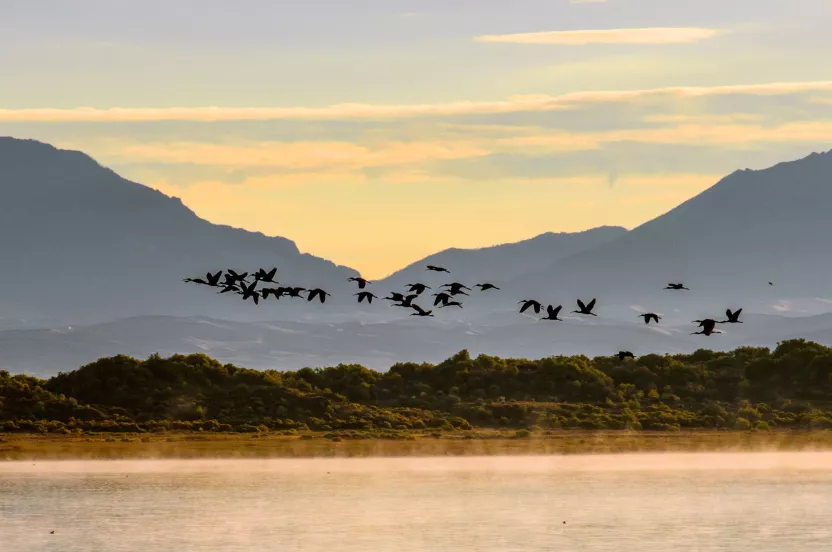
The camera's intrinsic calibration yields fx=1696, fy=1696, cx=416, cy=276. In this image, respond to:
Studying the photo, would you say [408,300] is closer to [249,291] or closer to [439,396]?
[249,291]

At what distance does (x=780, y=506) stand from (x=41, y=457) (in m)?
36.1

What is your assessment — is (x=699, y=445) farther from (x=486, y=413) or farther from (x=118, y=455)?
Result: (x=118, y=455)

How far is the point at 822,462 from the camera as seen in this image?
76562 millimetres

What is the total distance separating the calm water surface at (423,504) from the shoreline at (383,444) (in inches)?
139

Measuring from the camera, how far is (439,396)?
338 ft

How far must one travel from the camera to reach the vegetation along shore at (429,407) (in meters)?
85.6

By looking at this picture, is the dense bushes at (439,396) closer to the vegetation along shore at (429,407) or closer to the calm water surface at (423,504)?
the vegetation along shore at (429,407)

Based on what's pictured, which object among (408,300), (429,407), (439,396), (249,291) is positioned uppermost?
(249,291)

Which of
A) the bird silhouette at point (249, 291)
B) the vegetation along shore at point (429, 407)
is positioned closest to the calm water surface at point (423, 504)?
the bird silhouette at point (249, 291)

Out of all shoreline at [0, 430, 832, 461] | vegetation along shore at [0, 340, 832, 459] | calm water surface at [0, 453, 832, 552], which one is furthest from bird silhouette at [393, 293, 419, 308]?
vegetation along shore at [0, 340, 832, 459]

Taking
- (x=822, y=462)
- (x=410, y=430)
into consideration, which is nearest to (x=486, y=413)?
(x=410, y=430)

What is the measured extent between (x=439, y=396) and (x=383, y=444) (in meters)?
18.2

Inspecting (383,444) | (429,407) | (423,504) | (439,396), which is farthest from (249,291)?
(439,396)

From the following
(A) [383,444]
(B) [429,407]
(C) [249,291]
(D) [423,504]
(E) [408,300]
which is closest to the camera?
(C) [249,291]
